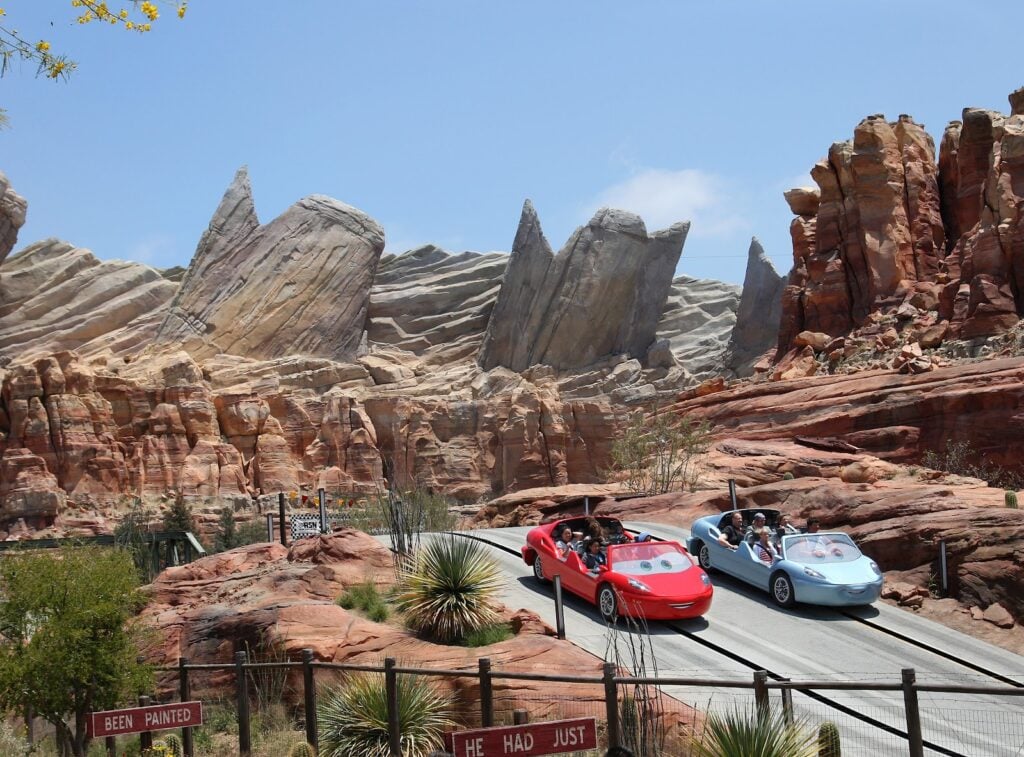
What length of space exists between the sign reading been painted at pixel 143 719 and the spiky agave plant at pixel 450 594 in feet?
15.2

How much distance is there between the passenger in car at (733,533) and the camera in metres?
19.8

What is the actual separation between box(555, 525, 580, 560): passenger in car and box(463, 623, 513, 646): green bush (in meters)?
2.59

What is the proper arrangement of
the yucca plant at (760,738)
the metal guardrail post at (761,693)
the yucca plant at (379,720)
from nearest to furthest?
the yucca plant at (760,738) → the metal guardrail post at (761,693) → the yucca plant at (379,720)

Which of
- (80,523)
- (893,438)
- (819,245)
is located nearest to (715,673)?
(893,438)

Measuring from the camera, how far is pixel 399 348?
79.1 metres

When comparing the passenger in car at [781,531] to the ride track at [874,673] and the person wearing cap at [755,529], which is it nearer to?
the person wearing cap at [755,529]

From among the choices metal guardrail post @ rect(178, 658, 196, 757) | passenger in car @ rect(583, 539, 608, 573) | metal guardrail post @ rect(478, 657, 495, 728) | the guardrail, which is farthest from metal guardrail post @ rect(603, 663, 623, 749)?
passenger in car @ rect(583, 539, 608, 573)

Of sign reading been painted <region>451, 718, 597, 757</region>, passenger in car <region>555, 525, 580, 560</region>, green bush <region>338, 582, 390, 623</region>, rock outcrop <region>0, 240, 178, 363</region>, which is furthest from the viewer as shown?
rock outcrop <region>0, 240, 178, 363</region>

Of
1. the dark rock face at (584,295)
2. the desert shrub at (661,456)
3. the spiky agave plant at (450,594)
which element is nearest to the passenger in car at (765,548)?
the spiky agave plant at (450,594)

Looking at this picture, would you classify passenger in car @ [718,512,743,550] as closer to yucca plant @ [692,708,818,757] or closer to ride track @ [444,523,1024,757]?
ride track @ [444,523,1024,757]

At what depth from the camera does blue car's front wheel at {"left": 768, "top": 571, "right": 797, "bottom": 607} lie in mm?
18203

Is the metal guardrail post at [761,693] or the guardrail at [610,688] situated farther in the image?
the metal guardrail post at [761,693]

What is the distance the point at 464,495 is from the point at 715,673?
4748 cm

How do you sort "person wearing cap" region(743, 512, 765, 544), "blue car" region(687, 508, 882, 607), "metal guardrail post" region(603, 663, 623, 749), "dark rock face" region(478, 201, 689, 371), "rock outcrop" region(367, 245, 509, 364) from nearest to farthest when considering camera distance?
"metal guardrail post" region(603, 663, 623, 749), "blue car" region(687, 508, 882, 607), "person wearing cap" region(743, 512, 765, 544), "dark rock face" region(478, 201, 689, 371), "rock outcrop" region(367, 245, 509, 364)
